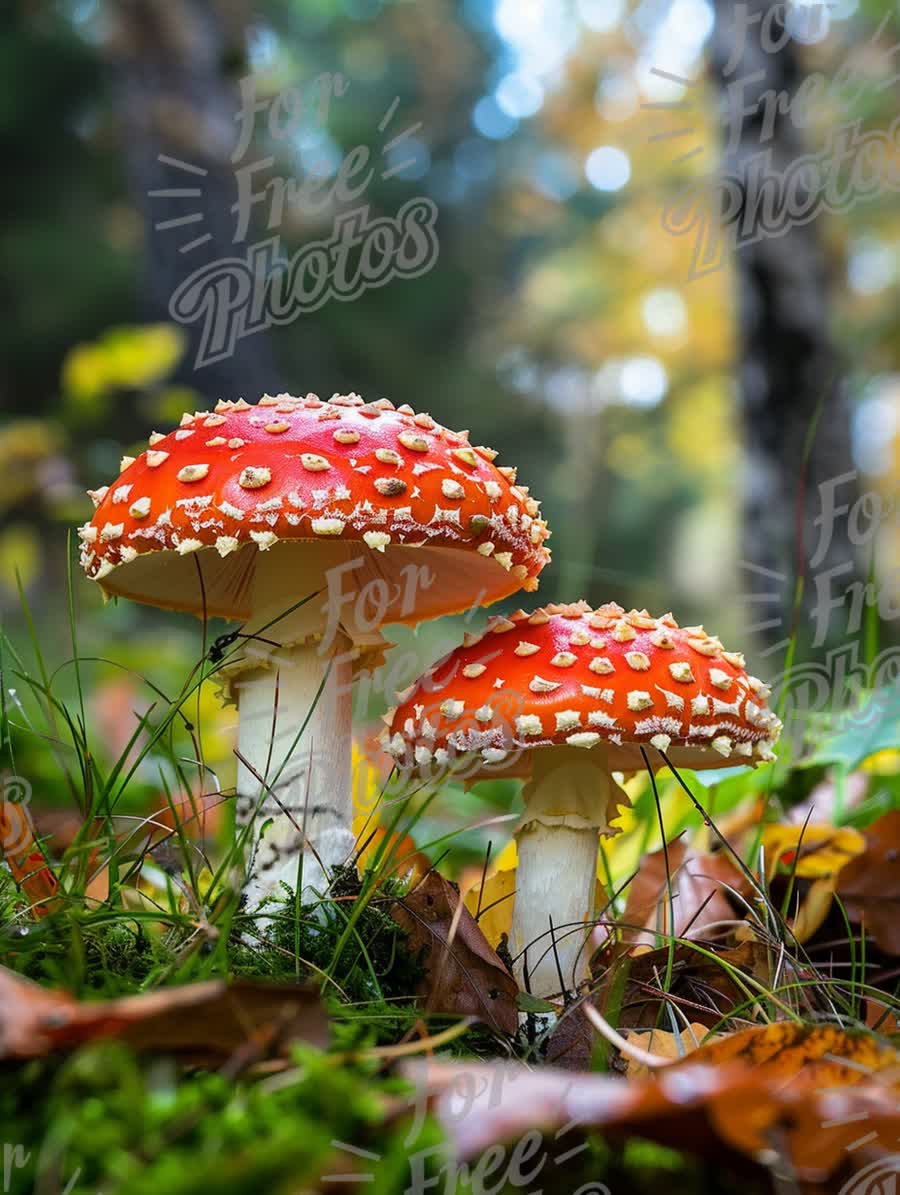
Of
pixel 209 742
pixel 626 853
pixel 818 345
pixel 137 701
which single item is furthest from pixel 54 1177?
pixel 137 701

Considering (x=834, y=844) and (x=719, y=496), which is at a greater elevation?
(x=719, y=496)

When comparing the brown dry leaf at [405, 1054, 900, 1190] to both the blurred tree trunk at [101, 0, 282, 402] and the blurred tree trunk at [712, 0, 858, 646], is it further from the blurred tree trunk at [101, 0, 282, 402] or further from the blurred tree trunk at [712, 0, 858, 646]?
the blurred tree trunk at [101, 0, 282, 402]

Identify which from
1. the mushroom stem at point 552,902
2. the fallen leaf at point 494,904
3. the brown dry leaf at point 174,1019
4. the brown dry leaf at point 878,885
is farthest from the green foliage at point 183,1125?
the brown dry leaf at point 878,885

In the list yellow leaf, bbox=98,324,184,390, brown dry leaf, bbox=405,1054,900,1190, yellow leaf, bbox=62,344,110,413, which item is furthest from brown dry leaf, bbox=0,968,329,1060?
yellow leaf, bbox=62,344,110,413

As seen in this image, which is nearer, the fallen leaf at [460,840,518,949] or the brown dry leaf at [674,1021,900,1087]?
the brown dry leaf at [674,1021,900,1087]

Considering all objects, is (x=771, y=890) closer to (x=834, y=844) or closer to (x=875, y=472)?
(x=834, y=844)
